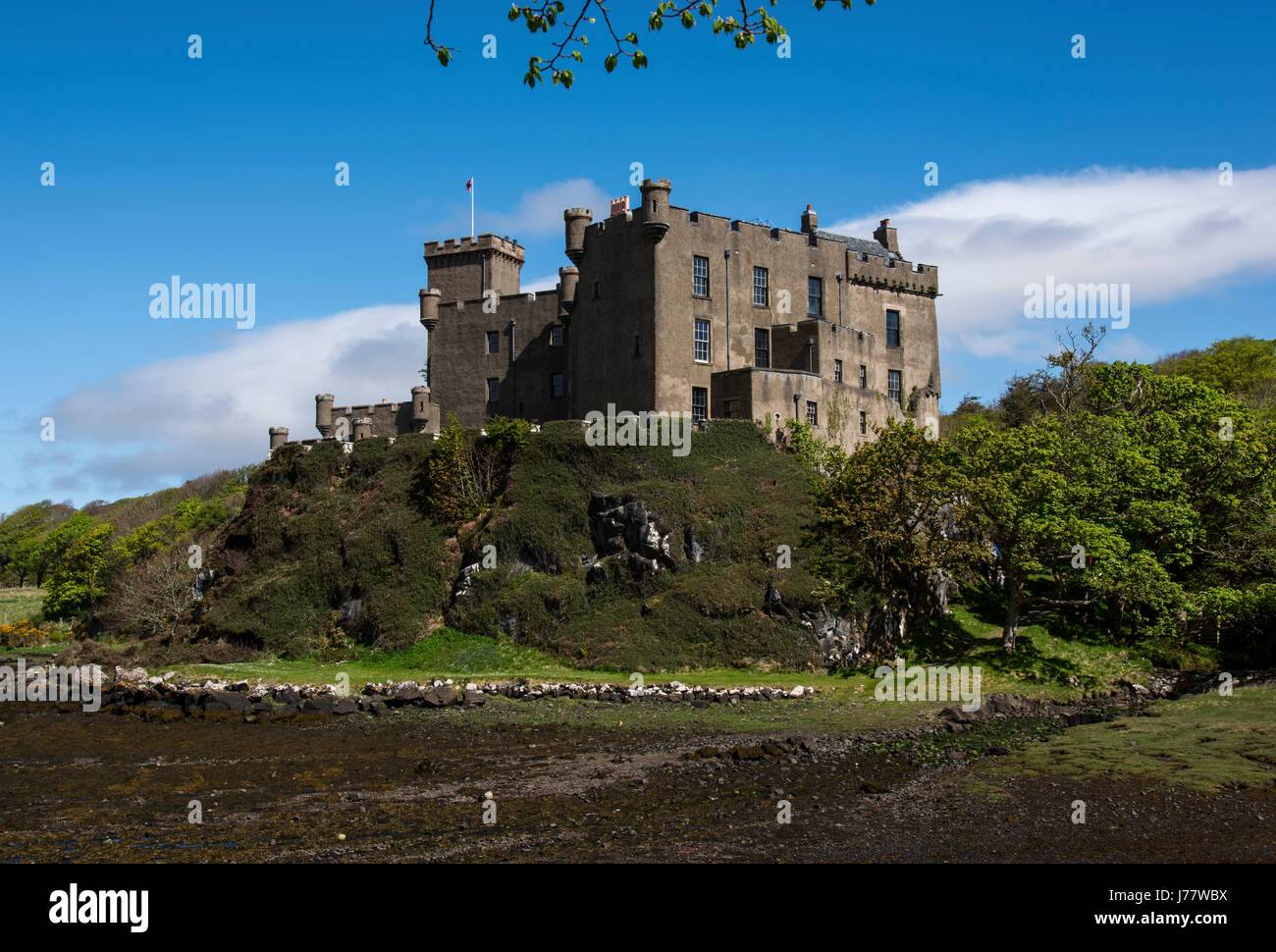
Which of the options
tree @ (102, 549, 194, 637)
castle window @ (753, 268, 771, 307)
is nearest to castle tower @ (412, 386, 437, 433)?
tree @ (102, 549, 194, 637)

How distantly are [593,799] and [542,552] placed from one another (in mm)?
25820

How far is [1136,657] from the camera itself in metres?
37.4

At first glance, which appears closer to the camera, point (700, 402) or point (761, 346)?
point (700, 402)

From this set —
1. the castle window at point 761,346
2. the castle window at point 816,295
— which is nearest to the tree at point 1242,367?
the castle window at point 816,295

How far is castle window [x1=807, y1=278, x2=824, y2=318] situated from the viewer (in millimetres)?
55625

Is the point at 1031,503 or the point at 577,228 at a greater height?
the point at 577,228

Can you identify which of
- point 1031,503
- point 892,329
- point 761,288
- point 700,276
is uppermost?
point 700,276

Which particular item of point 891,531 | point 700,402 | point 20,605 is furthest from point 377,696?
point 20,605

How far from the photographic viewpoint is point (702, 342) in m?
51.6

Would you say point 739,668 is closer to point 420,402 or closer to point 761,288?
point 761,288

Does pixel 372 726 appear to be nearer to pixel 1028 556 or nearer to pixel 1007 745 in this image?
pixel 1007 745

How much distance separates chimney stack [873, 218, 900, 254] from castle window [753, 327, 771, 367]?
13463 mm

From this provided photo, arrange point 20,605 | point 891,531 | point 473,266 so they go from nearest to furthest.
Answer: point 891,531
point 473,266
point 20,605
